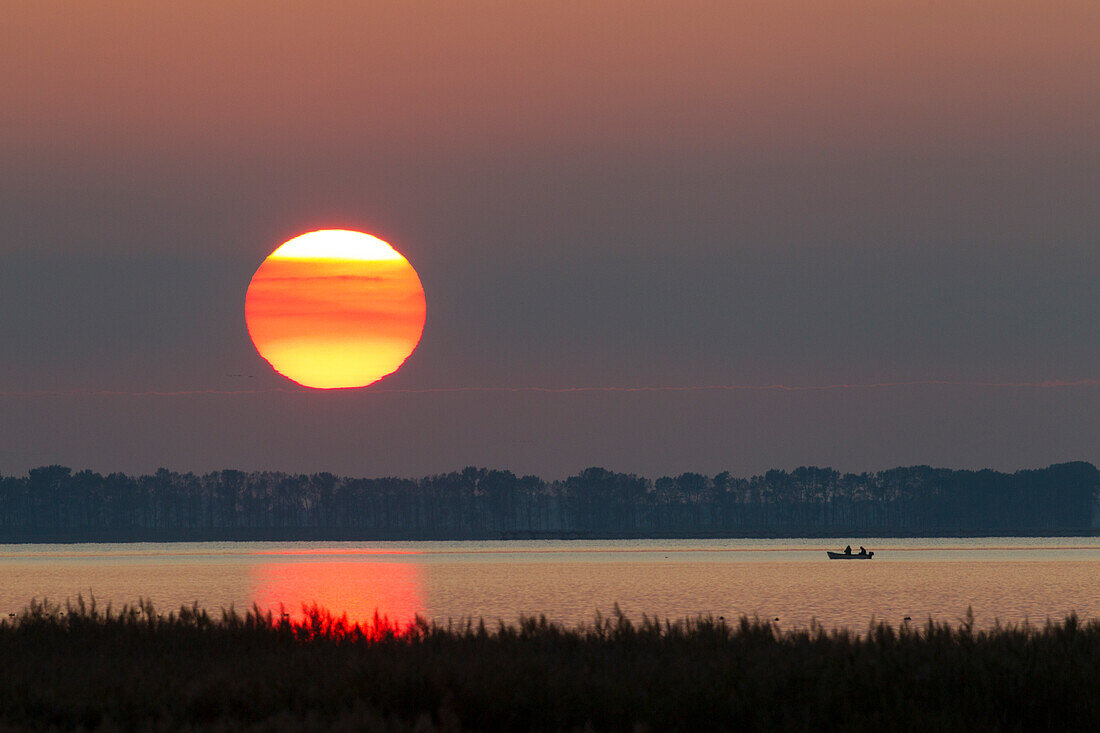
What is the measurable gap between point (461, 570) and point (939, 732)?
412 ft

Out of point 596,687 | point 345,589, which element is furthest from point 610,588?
point 596,687

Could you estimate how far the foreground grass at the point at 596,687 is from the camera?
25234 mm

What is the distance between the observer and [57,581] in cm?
12500

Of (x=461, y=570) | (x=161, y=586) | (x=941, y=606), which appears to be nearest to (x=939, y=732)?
(x=941, y=606)

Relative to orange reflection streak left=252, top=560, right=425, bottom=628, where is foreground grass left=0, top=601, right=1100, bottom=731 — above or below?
above

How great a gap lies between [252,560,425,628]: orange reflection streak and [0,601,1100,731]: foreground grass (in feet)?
83.3

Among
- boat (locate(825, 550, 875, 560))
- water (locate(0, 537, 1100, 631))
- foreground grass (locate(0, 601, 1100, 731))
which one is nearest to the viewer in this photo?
foreground grass (locate(0, 601, 1100, 731))

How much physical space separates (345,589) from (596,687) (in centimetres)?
8840

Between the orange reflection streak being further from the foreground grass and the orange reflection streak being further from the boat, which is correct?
the boat

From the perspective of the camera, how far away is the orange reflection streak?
3125 inches

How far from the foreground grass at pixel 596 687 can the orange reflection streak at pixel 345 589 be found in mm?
25384

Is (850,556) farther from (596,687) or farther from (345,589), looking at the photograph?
(596,687)

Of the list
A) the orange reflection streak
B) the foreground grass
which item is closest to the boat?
the orange reflection streak

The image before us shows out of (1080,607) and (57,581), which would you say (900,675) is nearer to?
(1080,607)
